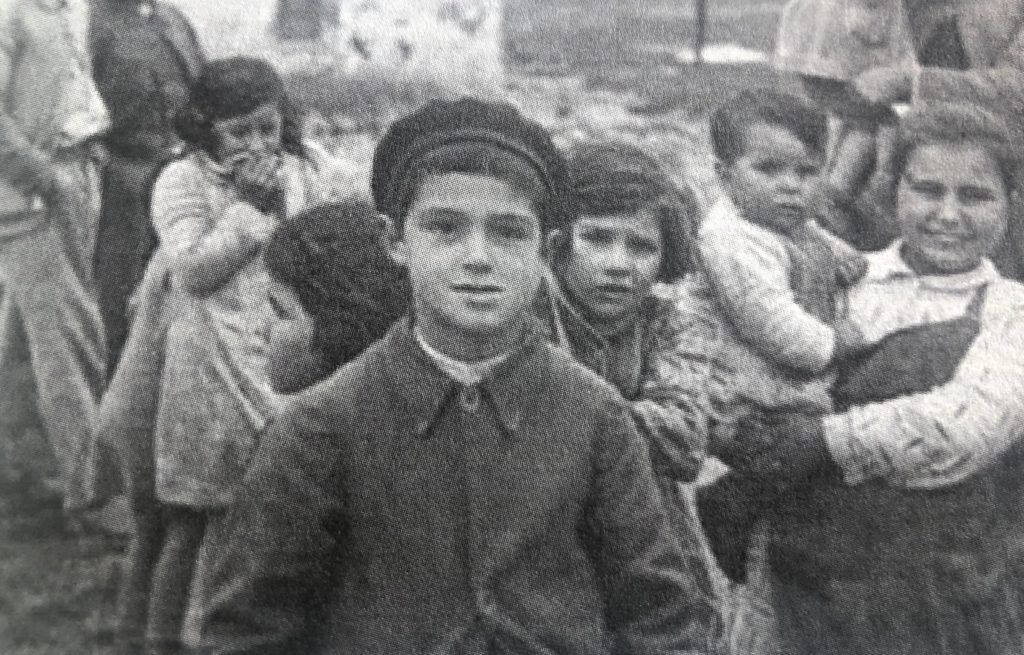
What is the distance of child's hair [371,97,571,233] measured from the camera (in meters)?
4.01

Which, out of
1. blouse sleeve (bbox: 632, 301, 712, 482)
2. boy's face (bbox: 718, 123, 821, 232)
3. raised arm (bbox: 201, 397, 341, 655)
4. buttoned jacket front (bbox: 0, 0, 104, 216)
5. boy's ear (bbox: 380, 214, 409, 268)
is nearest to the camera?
raised arm (bbox: 201, 397, 341, 655)

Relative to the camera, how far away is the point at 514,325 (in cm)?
406

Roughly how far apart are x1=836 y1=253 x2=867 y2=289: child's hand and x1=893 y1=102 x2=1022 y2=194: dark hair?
0.33 meters

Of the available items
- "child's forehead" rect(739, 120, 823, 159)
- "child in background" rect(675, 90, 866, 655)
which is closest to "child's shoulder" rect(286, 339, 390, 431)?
"child in background" rect(675, 90, 866, 655)

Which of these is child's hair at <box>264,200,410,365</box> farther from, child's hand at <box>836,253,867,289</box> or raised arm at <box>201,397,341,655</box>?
child's hand at <box>836,253,867,289</box>

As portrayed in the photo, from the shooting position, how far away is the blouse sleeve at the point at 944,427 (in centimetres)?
426

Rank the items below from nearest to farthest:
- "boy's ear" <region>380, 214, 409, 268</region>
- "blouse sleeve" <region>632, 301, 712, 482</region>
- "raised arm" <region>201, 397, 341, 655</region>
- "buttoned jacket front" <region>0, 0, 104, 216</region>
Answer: "raised arm" <region>201, 397, 341, 655</region>, "boy's ear" <region>380, 214, 409, 268</region>, "blouse sleeve" <region>632, 301, 712, 482</region>, "buttoned jacket front" <region>0, 0, 104, 216</region>

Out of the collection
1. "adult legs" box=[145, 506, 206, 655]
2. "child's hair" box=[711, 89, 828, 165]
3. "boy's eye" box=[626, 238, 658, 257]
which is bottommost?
"adult legs" box=[145, 506, 206, 655]

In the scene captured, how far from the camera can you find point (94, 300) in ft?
14.4

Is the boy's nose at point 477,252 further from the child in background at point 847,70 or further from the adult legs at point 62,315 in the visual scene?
the adult legs at point 62,315

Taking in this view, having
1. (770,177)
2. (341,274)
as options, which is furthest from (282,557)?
(770,177)

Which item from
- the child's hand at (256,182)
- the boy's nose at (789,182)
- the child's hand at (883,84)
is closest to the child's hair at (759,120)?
the boy's nose at (789,182)

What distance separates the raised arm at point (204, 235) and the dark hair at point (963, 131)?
2.11 m

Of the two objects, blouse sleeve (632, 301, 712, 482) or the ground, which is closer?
blouse sleeve (632, 301, 712, 482)
